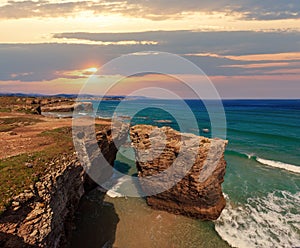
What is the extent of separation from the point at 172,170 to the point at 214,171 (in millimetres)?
3523

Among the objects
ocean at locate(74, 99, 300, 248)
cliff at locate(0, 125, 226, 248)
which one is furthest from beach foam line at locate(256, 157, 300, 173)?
cliff at locate(0, 125, 226, 248)

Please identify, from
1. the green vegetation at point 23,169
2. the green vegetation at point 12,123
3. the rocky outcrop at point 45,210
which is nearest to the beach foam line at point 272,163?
the rocky outcrop at point 45,210

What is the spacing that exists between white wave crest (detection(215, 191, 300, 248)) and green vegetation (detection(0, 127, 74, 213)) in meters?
14.2

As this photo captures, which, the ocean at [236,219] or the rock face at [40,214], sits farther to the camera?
the ocean at [236,219]

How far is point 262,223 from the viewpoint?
21.3 m

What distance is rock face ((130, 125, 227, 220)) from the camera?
2034cm

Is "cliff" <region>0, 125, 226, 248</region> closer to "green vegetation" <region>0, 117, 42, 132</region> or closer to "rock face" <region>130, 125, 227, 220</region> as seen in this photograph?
"rock face" <region>130, 125, 227, 220</region>

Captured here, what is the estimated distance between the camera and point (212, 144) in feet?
66.6

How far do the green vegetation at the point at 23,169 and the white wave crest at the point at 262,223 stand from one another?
46.6 feet

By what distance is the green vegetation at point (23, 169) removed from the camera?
12375 millimetres

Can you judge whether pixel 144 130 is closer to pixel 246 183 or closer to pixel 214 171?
pixel 214 171

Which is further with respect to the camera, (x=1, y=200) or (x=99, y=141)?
(x=99, y=141)

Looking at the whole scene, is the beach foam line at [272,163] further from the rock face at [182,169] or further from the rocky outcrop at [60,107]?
the rocky outcrop at [60,107]

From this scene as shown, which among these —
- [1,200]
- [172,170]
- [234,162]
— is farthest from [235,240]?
[234,162]
